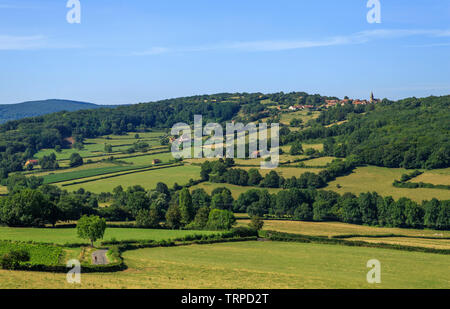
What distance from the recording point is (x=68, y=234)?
59344 millimetres

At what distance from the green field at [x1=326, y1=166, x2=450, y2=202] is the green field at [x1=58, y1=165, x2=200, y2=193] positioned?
2829cm

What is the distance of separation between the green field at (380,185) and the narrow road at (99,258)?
166 feet

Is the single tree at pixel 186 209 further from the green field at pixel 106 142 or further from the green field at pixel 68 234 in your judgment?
the green field at pixel 106 142

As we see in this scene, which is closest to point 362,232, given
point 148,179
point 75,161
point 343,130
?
point 148,179

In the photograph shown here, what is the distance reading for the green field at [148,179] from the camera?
93688 mm

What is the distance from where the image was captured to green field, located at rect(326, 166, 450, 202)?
8306cm

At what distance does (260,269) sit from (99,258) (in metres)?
15.0

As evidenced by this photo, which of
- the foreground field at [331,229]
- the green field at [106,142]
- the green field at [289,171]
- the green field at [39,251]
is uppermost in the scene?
the green field at [106,142]

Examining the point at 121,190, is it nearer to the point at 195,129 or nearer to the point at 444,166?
the point at 444,166

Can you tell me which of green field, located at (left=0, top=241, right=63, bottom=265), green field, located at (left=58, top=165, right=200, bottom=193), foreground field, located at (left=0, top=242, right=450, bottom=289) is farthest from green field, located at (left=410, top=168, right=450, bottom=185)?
green field, located at (left=0, top=241, right=63, bottom=265)

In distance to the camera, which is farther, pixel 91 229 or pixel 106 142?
pixel 106 142

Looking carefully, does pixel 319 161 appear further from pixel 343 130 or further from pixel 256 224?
pixel 256 224

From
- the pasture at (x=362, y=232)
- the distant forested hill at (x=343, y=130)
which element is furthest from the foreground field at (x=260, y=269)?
the distant forested hill at (x=343, y=130)

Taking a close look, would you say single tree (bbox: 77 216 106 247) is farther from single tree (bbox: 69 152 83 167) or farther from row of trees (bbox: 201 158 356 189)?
single tree (bbox: 69 152 83 167)
